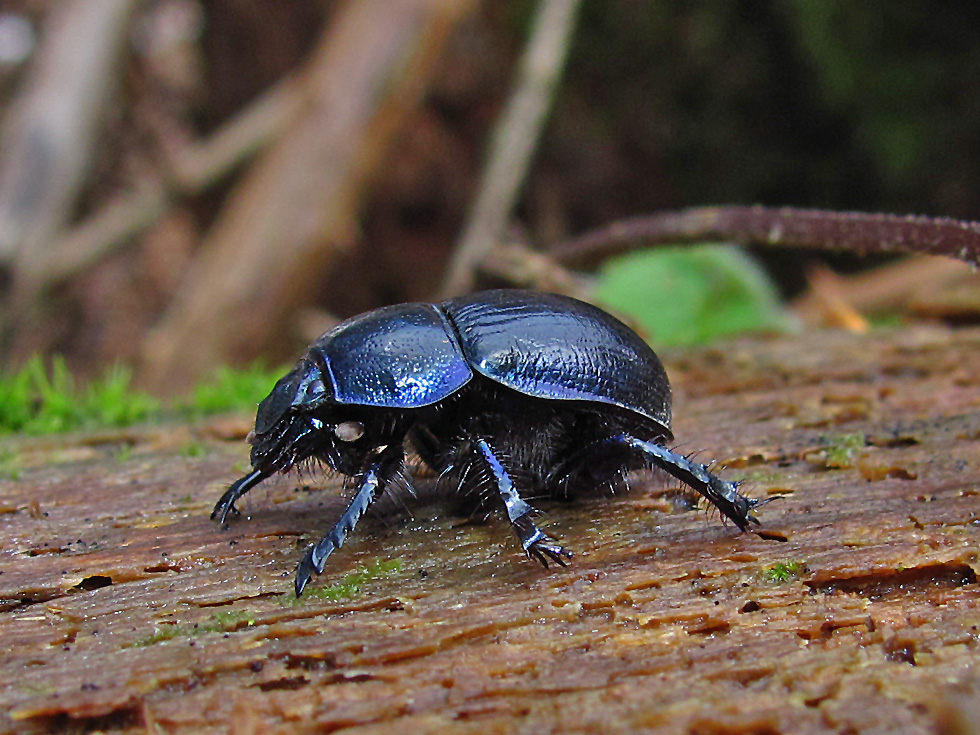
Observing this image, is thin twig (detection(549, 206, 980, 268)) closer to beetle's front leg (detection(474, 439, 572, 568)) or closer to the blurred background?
the blurred background

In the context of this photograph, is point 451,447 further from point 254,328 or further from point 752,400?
point 254,328

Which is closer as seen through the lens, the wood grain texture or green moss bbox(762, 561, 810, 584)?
the wood grain texture

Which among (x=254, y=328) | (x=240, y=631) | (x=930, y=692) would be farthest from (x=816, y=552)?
(x=254, y=328)

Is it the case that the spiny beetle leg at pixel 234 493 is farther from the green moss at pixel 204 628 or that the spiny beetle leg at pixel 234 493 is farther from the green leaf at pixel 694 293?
the green leaf at pixel 694 293

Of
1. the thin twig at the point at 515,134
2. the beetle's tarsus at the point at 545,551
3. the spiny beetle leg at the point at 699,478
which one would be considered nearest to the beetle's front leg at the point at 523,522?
the beetle's tarsus at the point at 545,551

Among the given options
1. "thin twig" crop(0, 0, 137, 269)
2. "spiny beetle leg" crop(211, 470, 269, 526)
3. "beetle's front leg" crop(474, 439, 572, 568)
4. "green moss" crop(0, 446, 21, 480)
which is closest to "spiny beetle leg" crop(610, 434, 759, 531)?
"beetle's front leg" crop(474, 439, 572, 568)

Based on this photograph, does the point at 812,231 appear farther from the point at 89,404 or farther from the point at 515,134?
the point at 515,134
